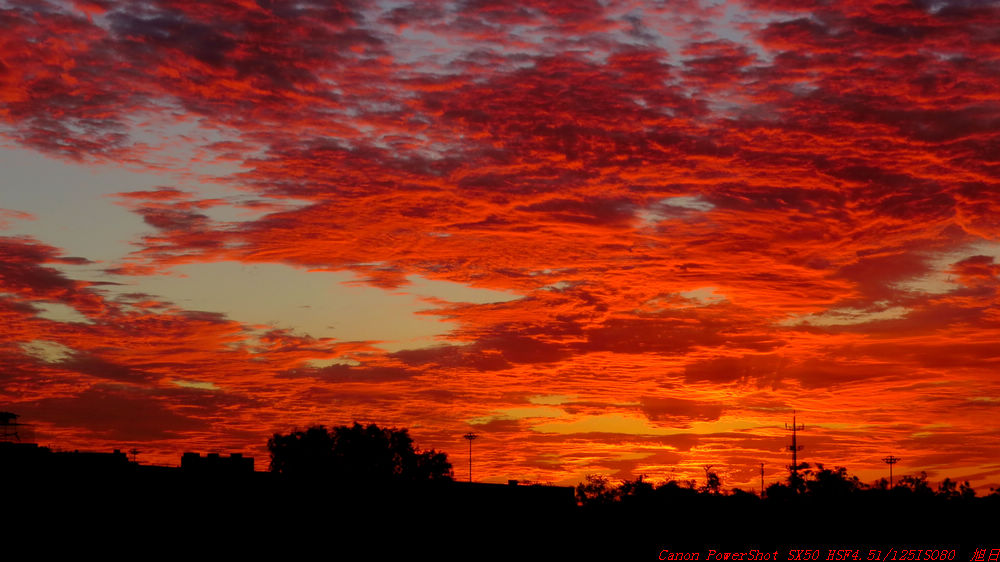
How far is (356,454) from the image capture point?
629 feet

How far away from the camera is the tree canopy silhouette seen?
187500mm

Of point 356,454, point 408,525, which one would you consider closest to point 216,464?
point 408,525

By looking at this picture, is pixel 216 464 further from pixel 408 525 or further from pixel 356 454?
pixel 356 454

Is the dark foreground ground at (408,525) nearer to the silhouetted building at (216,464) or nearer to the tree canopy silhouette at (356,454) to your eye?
the silhouetted building at (216,464)

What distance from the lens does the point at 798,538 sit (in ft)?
367

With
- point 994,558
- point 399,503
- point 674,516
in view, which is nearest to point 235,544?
point 399,503

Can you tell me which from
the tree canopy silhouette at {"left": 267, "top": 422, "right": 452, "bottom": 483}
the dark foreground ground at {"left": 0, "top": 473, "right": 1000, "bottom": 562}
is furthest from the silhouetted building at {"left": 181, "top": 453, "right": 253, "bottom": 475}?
the tree canopy silhouette at {"left": 267, "top": 422, "right": 452, "bottom": 483}

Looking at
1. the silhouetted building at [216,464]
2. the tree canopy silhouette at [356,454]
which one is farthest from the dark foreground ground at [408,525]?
the tree canopy silhouette at [356,454]

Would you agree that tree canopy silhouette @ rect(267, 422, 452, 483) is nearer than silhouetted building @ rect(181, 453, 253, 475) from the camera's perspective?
No

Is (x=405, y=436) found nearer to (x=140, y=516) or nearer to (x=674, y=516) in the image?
(x=674, y=516)

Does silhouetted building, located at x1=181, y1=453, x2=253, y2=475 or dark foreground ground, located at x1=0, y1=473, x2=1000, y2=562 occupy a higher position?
silhouetted building, located at x1=181, y1=453, x2=253, y2=475

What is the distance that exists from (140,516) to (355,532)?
17475 mm

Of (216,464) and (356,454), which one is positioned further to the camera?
(356,454)

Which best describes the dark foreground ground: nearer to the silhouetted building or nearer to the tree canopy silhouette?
the silhouetted building
